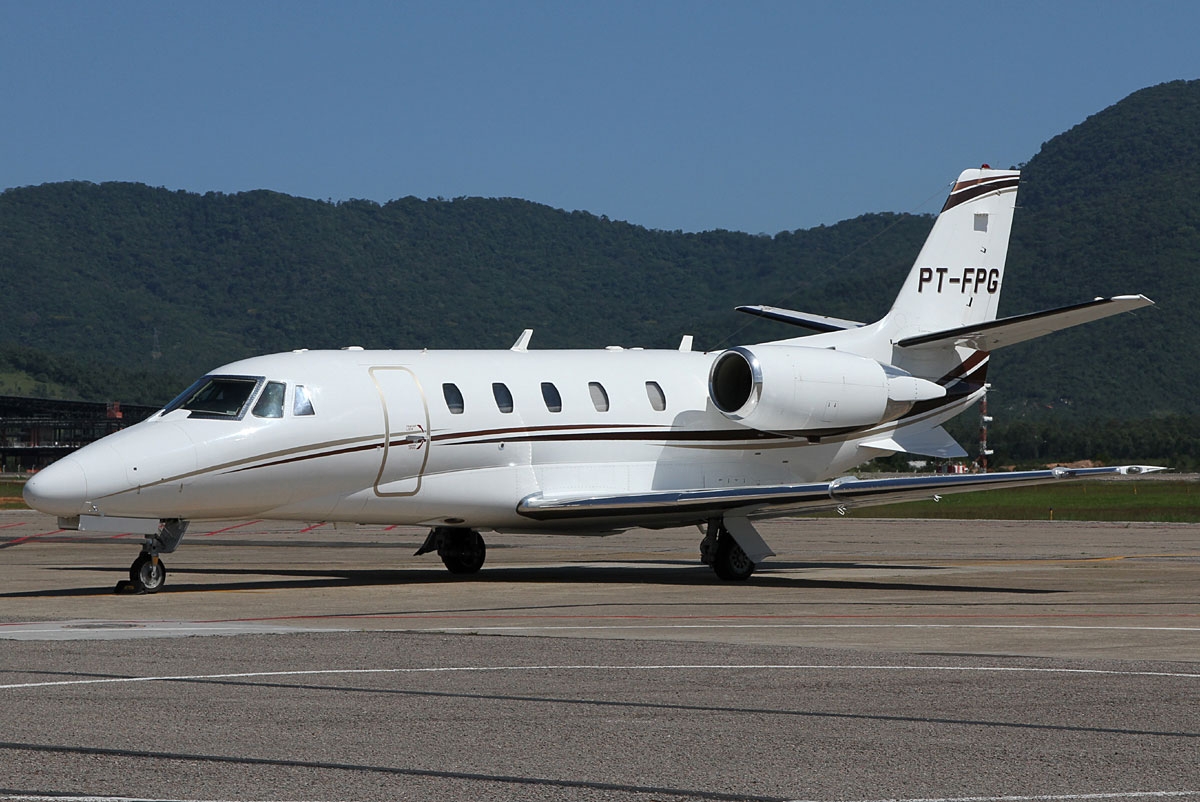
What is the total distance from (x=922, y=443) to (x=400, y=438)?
8.99 m

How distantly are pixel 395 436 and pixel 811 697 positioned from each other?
1084 centimetres

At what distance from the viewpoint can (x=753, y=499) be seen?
20828 millimetres

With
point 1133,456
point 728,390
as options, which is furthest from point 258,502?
point 1133,456

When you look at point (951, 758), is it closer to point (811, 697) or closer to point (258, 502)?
point (811, 697)

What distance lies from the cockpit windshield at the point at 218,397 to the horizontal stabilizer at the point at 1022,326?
10.3 m

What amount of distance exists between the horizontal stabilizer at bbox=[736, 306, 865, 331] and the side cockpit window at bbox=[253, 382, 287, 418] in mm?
9895

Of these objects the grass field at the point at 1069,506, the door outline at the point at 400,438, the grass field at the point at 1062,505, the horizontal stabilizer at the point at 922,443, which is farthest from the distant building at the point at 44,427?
the door outline at the point at 400,438

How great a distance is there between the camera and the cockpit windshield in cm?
1916

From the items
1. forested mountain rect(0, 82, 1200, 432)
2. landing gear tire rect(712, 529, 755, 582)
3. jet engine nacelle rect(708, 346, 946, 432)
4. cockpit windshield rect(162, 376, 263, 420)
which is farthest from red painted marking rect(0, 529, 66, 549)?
forested mountain rect(0, 82, 1200, 432)

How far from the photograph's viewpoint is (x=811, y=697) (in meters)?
10.2

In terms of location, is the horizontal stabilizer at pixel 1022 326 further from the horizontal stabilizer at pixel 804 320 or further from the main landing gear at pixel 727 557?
the main landing gear at pixel 727 557

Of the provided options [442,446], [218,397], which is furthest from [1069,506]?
[218,397]

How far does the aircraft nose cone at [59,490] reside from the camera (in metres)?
17.3

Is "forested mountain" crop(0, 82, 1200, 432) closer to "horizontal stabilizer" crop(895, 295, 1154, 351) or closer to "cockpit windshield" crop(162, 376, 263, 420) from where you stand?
"horizontal stabilizer" crop(895, 295, 1154, 351)
